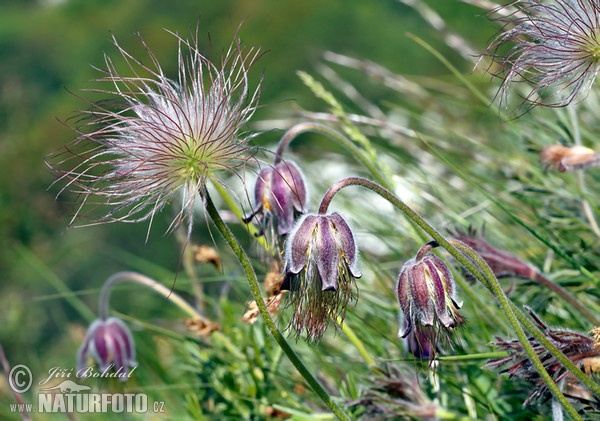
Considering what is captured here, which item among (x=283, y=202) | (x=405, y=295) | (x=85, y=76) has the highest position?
(x=85, y=76)

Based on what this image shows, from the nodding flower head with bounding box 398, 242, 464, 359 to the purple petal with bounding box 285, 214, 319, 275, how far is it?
165mm

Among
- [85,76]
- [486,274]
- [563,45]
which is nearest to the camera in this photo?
[486,274]

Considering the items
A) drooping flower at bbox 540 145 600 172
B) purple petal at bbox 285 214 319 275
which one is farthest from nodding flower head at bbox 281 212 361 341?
drooping flower at bbox 540 145 600 172

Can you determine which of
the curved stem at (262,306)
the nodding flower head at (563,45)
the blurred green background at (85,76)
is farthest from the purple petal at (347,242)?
the blurred green background at (85,76)

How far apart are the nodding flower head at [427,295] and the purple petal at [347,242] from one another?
8 centimetres

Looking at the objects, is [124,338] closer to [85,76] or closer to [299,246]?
[299,246]

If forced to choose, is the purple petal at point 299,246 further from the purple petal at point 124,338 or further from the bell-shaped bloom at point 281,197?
the purple petal at point 124,338

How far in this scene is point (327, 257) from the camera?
118cm

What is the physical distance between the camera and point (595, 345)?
4.01 feet

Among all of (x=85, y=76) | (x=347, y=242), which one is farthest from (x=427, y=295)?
(x=85, y=76)

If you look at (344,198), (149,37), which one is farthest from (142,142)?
(149,37)

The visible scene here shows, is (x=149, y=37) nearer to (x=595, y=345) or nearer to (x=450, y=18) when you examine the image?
(x=450, y=18)

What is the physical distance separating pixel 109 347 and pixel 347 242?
117 cm

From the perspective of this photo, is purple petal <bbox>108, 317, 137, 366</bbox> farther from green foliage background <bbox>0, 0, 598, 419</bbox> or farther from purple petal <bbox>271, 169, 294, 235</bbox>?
purple petal <bbox>271, 169, 294, 235</bbox>
